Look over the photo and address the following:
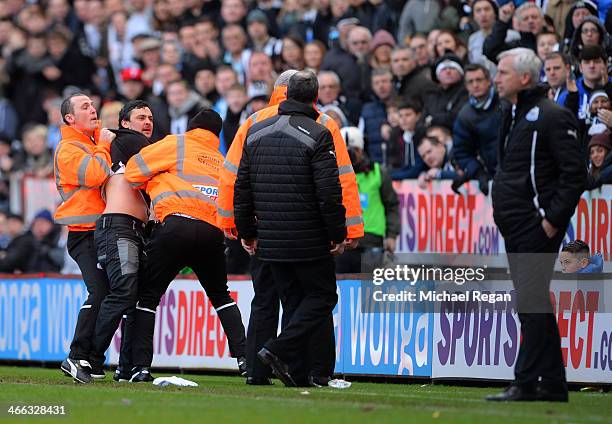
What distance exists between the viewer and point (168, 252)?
40.5 feet

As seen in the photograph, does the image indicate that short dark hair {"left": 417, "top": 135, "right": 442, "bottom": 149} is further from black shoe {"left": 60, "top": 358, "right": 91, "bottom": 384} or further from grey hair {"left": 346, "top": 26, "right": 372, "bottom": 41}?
black shoe {"left": 60, "top": 358, "right": 91, "bottom": 384}

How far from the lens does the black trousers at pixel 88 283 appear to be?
1281 centimetres

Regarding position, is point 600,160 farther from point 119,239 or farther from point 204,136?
point 119,239

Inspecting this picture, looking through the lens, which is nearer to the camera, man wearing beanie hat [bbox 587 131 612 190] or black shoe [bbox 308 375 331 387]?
black shoe [bbox 308 375 331 387]

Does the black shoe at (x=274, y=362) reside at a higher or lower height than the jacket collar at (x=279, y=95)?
lower

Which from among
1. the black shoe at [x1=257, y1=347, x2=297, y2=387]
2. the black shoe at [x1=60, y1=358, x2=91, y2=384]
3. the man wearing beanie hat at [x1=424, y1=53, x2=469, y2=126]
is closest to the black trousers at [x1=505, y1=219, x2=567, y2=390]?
the black shoe at [x1=257, y1=347, x2=297, y2=387]

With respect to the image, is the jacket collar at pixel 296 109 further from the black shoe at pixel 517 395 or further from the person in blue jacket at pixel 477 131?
the person in blue jacket at pixel 477 131

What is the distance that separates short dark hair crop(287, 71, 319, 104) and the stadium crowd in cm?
228

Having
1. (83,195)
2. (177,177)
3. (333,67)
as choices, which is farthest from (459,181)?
(83,195)

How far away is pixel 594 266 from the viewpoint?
1328cm

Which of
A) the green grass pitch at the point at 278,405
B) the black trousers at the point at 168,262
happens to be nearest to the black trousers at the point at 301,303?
the green grass pitch at the point at 278,405

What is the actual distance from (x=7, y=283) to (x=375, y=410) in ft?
30.9

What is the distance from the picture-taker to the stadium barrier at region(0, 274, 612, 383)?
1298 centimetres

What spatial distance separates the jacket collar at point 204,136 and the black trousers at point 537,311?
11.1 feet
